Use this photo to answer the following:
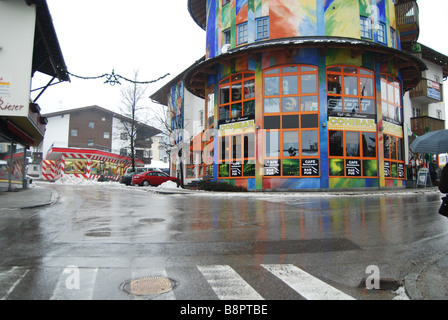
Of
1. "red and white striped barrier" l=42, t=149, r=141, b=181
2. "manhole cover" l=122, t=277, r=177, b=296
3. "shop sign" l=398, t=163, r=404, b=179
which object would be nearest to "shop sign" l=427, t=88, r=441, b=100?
"shop sign" l=398, t=163, r=404, b=179

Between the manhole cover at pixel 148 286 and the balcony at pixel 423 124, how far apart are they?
29.9 metres

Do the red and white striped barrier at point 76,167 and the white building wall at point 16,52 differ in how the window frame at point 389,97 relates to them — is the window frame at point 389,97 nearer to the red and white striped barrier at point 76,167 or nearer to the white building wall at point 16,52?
the white building wall at point 16,52

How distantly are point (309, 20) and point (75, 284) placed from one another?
70.3 ft

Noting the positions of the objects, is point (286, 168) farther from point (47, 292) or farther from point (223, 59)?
point (47, 292)

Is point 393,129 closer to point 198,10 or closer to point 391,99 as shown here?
point 391,99

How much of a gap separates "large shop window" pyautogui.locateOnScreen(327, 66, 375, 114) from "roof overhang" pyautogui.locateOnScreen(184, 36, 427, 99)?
3.83ft

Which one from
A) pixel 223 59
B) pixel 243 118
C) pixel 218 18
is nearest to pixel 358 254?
pixel 243 118

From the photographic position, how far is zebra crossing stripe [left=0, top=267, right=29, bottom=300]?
3.32 metres

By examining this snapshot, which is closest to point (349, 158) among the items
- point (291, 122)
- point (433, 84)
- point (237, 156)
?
point (291, 122)

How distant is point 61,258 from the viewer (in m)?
4.73

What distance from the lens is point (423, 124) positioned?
28.6m

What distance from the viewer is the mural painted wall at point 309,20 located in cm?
2133

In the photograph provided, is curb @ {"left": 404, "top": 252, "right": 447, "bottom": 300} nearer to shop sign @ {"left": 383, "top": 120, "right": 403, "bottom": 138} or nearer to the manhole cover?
the manhole cover

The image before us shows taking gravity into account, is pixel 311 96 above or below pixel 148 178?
above
